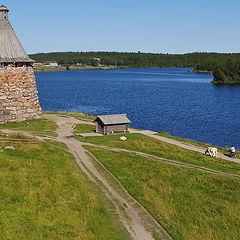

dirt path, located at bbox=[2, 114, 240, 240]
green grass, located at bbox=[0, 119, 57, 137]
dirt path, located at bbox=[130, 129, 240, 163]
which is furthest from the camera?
green grass, located at bbox=[0, 119, 57, 137]

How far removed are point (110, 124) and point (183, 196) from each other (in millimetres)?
19013

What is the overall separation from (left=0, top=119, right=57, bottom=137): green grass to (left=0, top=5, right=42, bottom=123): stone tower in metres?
1.26

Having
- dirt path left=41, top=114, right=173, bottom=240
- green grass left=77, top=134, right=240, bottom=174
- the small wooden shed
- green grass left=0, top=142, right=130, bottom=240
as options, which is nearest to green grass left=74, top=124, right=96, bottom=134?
the small wooden shed

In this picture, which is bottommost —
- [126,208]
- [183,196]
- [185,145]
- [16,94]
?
[185,145]

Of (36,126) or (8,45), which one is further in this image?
(8,45)

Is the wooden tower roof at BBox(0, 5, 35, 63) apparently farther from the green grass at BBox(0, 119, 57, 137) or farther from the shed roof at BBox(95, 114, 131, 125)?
the shed roof at BBox(95, 114, 131, 125)

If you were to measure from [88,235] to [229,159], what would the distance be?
2139 cm

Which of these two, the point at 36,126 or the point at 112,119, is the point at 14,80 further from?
the point at 112,119

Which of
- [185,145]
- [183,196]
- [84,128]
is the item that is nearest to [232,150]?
[185,145]

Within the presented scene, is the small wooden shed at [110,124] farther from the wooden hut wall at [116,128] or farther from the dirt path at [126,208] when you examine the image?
the dirt path at [126,208]

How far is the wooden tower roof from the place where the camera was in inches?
1828

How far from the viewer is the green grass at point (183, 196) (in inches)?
804

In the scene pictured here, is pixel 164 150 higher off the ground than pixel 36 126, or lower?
lower

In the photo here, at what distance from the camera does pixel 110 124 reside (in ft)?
140
